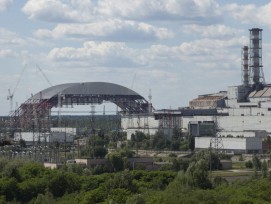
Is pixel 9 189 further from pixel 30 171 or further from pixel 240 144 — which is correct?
pixel 240 144

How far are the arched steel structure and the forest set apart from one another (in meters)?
49.3

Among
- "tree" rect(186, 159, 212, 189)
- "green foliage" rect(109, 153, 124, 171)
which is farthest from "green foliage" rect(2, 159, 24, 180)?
"green foliage" rect(109, 153, 124, 171)

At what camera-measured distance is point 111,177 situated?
110ft

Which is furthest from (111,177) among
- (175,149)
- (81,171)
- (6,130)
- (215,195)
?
(6,130)

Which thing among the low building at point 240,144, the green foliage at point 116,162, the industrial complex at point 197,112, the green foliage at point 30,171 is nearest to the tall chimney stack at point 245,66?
the industrial complex at point 197,112

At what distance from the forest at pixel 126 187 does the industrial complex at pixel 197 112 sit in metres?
23.9

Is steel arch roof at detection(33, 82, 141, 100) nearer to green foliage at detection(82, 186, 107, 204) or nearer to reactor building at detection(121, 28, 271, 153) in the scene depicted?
reactor building at detection(121, 28, 271, 153)

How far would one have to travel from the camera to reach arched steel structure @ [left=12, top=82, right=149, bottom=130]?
8738 cm

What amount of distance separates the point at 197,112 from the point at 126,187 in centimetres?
4753

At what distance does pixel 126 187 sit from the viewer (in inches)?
1201

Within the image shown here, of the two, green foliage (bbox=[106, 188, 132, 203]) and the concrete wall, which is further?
the concrete wall

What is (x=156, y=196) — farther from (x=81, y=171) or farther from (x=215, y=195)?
(x=81, y=171)

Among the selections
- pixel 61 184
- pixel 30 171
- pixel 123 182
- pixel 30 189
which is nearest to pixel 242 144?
pixel 30 171

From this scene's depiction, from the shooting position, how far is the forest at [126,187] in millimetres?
26188
